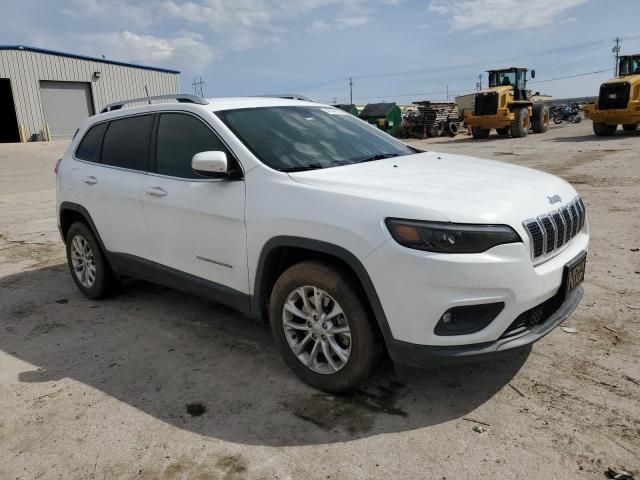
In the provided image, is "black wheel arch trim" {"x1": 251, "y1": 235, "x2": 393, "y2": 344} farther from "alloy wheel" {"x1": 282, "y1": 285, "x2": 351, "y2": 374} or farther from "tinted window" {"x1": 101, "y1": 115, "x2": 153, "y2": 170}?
"tinted window" {"x1": 101, "y1": 115, "x2": 153, "y2": 170}

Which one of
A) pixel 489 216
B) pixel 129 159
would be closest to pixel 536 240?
pixel 489 216

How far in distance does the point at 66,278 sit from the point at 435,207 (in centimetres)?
473

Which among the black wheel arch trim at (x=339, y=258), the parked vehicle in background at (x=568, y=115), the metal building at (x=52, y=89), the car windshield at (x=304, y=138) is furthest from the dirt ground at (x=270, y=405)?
the parked vehicle in background at (x=568, y=115)

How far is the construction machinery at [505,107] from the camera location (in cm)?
2344

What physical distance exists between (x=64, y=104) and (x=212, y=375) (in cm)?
2865

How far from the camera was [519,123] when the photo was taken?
2356 cm

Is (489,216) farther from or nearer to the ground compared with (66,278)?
farther from the ground

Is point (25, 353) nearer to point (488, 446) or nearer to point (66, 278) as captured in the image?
point (66, 278)

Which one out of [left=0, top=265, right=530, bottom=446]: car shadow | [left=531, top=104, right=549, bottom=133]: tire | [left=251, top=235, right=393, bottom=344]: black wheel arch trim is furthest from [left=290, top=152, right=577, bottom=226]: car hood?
[left=531, top=104, right=549, bottom=133]: tire

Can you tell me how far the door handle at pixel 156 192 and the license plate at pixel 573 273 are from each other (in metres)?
2.72

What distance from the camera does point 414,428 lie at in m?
2.82

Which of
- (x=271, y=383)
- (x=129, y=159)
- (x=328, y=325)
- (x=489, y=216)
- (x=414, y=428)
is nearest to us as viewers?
(x=489, y=216)

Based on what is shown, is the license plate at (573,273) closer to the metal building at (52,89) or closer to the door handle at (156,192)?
the door handle at (156,192)

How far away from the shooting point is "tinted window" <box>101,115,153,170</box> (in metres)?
4.28
